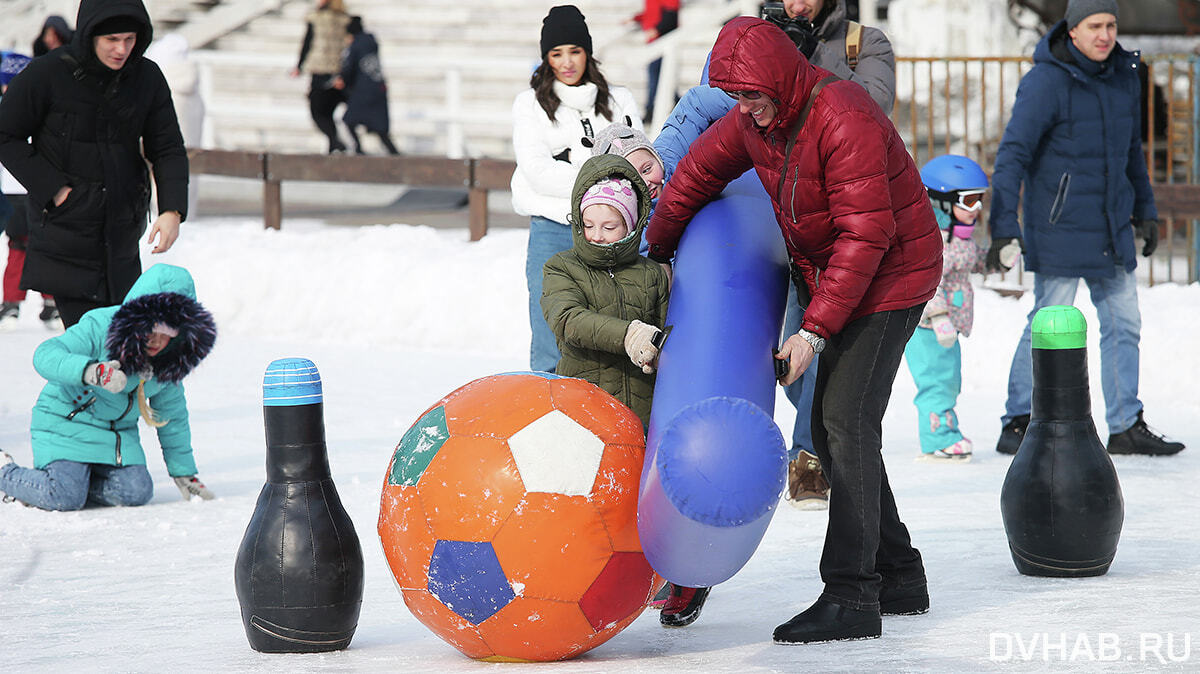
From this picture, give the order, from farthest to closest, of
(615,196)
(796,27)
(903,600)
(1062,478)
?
(796,27) < (1062,478) < (903,600) < (615,196)

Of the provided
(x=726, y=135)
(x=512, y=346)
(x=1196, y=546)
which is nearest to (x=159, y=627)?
(x=726, y=135)

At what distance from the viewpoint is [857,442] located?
4516 millimetres

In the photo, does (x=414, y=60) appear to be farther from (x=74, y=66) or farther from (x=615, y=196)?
(x=615, y=196)

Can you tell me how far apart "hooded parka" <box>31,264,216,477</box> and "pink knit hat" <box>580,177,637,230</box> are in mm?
2435

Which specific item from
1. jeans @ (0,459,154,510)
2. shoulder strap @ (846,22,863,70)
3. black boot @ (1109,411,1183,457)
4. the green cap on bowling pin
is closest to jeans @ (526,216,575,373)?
shoulder strap @ (846,22,863,70)

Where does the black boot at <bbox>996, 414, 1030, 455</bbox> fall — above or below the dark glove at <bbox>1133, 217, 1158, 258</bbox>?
below

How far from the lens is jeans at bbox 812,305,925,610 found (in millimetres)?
4488

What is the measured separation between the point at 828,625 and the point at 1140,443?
381 cm

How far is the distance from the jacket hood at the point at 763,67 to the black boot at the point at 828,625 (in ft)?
4.73

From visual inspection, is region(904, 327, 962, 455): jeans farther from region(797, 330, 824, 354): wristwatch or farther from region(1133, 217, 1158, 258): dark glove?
region(797, 330, 824, 354): wristwatch

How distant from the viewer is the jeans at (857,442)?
4.49 metres

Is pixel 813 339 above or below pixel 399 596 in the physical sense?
above

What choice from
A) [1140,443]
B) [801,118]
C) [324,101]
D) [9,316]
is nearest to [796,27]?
[801,118]

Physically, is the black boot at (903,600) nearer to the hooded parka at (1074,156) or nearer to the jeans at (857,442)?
the jeans at (857,442)
